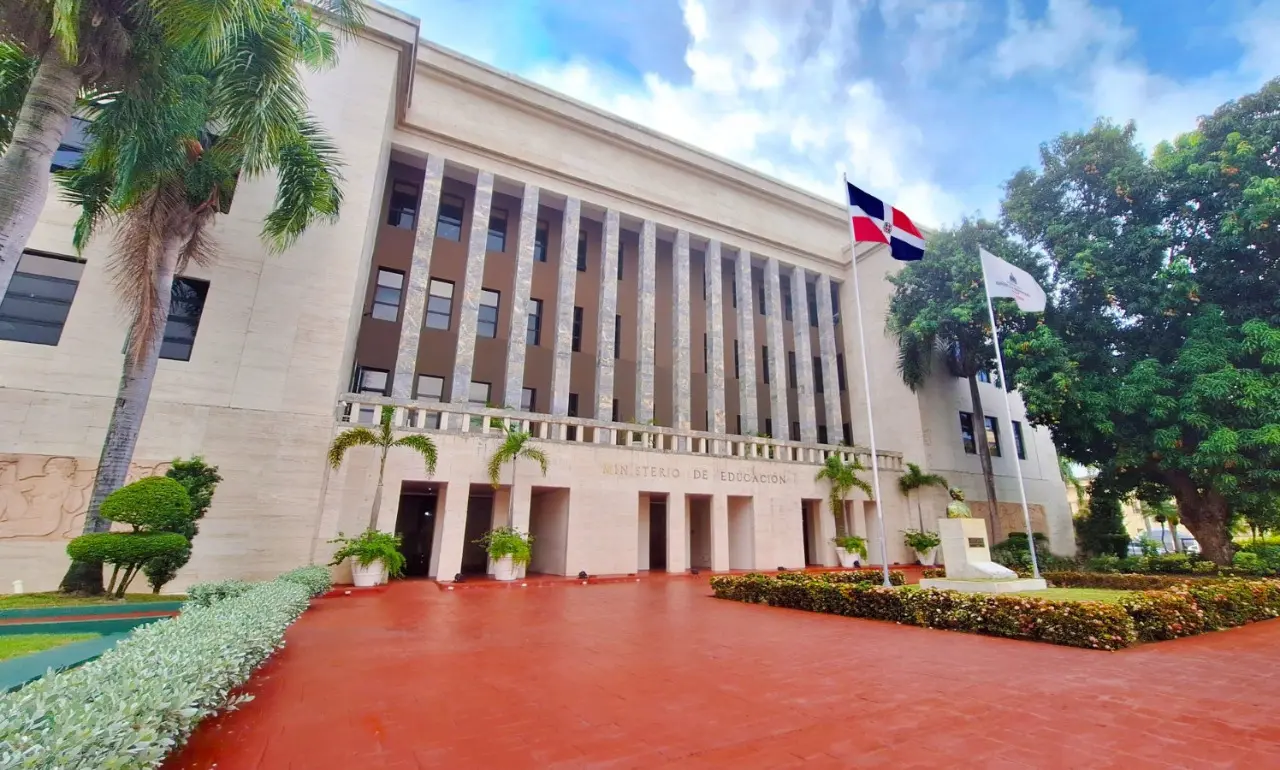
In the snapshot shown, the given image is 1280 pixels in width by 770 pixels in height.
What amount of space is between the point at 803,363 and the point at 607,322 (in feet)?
29.7

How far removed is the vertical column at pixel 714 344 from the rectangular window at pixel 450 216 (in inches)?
394

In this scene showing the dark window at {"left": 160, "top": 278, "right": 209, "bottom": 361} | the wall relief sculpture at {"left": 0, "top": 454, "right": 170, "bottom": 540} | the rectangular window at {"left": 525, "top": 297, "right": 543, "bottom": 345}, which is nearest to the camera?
the wall relief sculpture at {"left": 0, "top": 454, "right": 170, "bottom": 540}

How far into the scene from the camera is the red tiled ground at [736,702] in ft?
11.1

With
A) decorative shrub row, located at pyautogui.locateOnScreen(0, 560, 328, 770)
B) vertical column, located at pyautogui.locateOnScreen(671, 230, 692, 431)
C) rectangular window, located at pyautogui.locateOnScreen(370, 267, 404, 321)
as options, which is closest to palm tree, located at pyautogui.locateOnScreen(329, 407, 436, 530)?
rectangular window, located at pyautogui.locateOnScreen(370, 267, 404, 321)

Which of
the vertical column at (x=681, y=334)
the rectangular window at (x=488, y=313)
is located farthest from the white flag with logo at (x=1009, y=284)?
the rectangular window at (x=488, y=313)

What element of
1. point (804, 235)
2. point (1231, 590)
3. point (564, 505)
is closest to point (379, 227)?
point (564, 505)

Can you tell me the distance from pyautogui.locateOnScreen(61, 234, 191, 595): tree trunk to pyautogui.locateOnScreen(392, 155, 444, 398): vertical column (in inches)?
213

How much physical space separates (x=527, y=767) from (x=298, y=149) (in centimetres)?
1239

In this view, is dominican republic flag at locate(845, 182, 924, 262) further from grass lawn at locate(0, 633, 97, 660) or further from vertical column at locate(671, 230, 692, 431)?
grass lawn at locate(0, 633, 97, 660)

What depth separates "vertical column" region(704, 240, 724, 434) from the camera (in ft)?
67.8

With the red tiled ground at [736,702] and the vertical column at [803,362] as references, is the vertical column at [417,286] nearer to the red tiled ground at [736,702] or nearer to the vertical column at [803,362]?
the red tiled ground at [736,702]

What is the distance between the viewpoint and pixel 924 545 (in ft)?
65.0

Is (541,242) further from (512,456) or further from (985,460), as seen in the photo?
(985,460)

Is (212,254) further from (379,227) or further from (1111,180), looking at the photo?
(1111,180)
